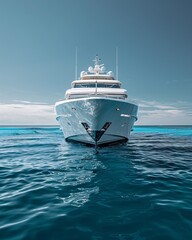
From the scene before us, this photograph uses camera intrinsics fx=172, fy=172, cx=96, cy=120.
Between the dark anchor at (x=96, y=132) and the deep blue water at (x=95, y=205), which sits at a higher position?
the dark anchor at (x=96, y=132)

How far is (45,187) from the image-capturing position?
5.63 m

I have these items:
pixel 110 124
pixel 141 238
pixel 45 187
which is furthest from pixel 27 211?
pixel 110 124

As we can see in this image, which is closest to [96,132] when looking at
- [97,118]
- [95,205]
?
[97,118]

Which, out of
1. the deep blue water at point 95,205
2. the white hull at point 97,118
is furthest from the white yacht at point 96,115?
the deep blue water at point 95,205

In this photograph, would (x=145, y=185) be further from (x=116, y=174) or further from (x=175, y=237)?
(x=175, y=237)

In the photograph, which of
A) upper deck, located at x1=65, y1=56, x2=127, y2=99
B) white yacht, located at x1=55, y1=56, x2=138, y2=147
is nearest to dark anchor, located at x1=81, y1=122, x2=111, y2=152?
white yacht, located at x1=55, y1=56, x2=138, y2=147

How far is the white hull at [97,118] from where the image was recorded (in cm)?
1128

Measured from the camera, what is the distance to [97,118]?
452 inches

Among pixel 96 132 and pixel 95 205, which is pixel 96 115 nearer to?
pixel 96 132

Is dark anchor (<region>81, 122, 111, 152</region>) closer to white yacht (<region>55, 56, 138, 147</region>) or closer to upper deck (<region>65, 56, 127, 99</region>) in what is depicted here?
white yacht (<region>55, 56, 138, 147</region>)

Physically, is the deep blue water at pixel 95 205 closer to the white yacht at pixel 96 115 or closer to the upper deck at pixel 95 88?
the white yacht at pixel 96 115

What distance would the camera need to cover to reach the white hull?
11.3 metres

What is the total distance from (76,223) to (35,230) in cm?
78

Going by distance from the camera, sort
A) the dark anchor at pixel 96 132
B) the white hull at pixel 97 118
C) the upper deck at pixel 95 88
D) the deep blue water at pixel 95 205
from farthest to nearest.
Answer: the upper deck at pixel 95 88 < the dark anchor at pixel 96 132 < the white hull at pixel 97 118 < the deep blue water at pixel 95 205
